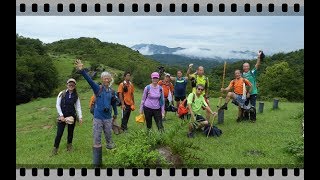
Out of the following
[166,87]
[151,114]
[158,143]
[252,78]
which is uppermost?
[252,78]

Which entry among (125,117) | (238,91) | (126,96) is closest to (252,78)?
(238,91)

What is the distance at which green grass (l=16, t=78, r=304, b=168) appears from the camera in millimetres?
13859

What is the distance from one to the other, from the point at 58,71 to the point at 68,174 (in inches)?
151

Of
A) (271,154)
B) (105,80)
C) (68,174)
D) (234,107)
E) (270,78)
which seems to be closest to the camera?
(68,174)

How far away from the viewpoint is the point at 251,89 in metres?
18.0

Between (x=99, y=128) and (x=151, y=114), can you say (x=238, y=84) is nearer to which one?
(x=151, y=114)

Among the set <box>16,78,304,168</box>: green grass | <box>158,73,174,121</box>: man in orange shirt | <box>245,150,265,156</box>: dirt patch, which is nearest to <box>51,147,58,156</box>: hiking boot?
<box>16,78,304,168</box>: green grass

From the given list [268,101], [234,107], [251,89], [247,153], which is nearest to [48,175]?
[247,153]

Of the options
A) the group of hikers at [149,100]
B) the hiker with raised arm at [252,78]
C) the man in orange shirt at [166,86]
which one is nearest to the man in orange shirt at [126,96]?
the group of hikers at [149,100]

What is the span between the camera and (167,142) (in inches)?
549

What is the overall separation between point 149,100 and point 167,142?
1903 millimetres

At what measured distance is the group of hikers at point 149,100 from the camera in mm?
14000

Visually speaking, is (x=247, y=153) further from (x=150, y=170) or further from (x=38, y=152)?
(x=38, y=152)

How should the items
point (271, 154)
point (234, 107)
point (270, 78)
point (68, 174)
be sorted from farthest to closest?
point (234, 107)
point (270, 78)
point (271, 154)
point (68, 174)
